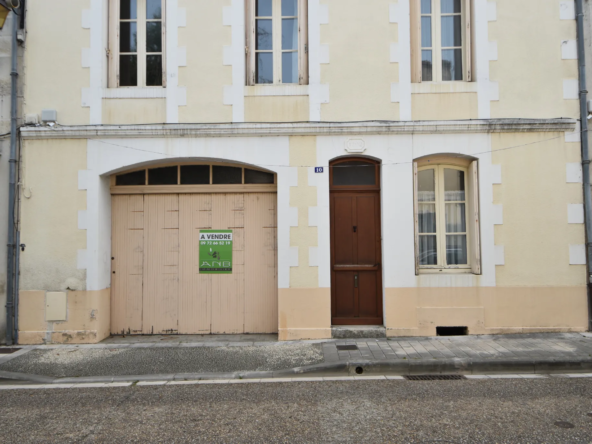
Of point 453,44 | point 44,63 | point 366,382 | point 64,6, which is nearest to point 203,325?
point 366,382

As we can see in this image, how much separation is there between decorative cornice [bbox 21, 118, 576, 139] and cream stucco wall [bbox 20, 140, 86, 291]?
0.78 feet

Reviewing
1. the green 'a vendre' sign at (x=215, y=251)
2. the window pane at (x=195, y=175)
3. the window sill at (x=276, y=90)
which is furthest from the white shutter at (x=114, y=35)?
the green 'a vendre' sign at (x=215, y=251)

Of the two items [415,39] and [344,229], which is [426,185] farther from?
[415,39]

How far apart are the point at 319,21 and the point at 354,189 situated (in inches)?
116

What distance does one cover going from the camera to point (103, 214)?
7.70 m

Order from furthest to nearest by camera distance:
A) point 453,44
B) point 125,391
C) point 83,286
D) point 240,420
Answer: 1. point 453,44
2. point 83,286
3. point 125,391
4. point 240,420

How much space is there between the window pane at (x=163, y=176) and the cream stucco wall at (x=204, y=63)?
0.99 meters

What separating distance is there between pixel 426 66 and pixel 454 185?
2.19 meters

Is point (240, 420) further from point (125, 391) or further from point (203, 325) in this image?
point (203, 325)

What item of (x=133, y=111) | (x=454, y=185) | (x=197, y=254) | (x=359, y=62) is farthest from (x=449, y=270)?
(x=133, y=111)

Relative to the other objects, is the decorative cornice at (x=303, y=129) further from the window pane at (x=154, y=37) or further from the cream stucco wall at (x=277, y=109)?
the window pane at (x=154, y=37)

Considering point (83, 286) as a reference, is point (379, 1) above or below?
above

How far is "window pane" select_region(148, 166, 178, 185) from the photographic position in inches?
318

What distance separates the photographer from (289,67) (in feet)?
26.1
